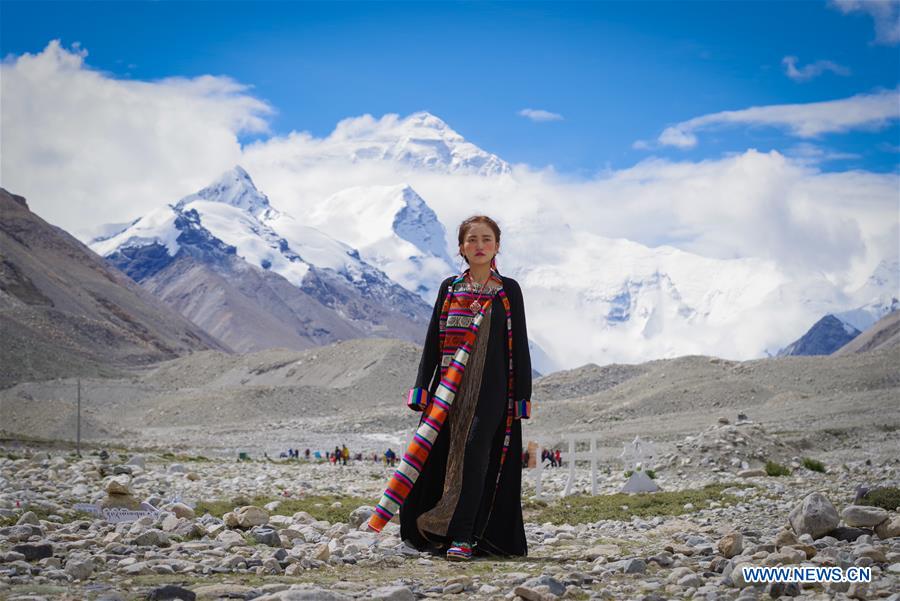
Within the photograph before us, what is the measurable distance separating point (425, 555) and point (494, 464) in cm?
85

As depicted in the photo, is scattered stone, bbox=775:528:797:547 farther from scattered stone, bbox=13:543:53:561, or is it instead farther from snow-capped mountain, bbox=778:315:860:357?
snow-capped mountain, bbox=778:315:860:357

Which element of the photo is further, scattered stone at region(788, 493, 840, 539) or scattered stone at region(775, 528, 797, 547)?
scattered stone at region(788, 493, 840, 539)

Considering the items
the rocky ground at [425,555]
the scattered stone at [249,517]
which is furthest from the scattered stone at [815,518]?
the scattered stone at [249,517]

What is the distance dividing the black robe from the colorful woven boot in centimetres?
24

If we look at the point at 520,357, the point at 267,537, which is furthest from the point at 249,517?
the point at 520,357

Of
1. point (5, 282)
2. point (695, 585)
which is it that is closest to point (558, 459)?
point (695, 585)

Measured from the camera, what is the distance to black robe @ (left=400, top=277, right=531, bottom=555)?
24.9ft

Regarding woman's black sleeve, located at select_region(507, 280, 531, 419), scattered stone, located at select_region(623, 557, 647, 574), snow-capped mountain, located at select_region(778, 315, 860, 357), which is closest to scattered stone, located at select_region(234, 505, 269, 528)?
woman's black sleeve, located at select_region(507, 280, 531, 419)

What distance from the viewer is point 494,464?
7.72 meters

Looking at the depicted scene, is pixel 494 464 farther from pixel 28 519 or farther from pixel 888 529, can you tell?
pixel 28 519

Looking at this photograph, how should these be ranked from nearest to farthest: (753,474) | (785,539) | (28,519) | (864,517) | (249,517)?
(785,539) → (864,517) → (28,519) → (249,517) → (753,474)

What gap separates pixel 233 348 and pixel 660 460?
15322cm

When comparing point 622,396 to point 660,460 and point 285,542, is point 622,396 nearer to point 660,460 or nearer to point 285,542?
point 660,460

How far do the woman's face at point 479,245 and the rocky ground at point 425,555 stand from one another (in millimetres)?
2236
